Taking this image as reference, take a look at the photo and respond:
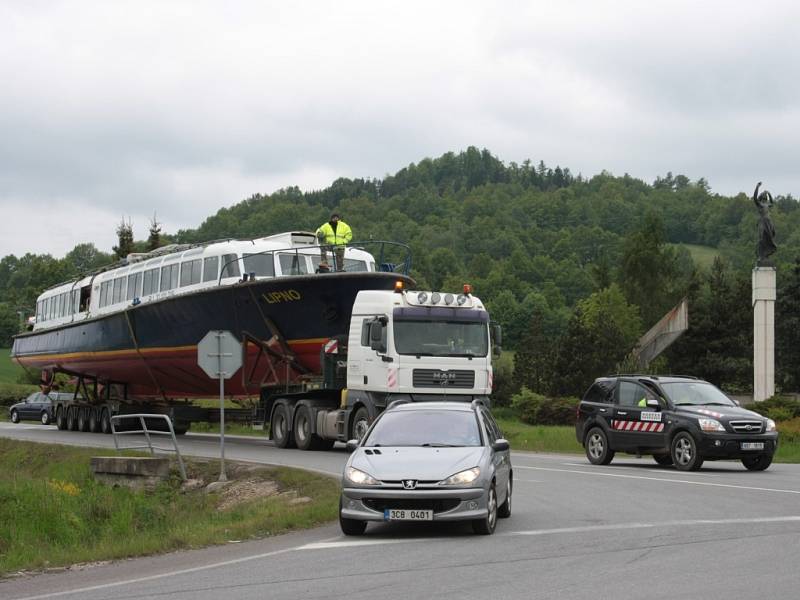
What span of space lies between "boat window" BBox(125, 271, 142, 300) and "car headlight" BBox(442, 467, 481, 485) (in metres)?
25.6

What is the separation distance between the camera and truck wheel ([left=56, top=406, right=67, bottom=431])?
4350 cm

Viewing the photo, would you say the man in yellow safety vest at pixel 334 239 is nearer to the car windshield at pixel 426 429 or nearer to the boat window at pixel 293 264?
the boat window at pixel 293 264

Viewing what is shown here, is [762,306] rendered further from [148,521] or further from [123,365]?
[148,521]

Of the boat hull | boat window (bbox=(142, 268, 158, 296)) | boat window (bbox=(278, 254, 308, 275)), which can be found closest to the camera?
the boat hull

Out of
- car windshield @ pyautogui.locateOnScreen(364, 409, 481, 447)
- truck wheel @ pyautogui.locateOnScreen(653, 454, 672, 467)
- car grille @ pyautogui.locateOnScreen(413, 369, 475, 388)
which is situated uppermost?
car grille @ pyautogui.locateOnScreen(413, 369, 475, 388)

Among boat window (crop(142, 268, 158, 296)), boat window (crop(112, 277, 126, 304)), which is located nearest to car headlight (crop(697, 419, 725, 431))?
boat window (crop(142, 268, 158, 296))

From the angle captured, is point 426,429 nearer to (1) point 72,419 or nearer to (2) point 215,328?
(2) point 215,328

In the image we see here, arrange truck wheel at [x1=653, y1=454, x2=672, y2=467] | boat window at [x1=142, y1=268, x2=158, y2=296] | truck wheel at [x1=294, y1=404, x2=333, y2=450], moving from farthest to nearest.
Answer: boat window at [x1=142, y1=268, x2=158, y2=296] < truck wheel at [x1=294, y1=404, x2=333, y2=450] < truck wheel at [x1=653, y1=454, x2=672, y2=467]

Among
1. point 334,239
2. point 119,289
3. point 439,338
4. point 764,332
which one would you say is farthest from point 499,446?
point 764,332

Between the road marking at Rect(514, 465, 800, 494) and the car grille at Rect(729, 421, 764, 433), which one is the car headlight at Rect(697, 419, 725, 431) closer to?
the car grille at Rect(729, 421, 764, 433)

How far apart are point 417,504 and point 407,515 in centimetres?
16

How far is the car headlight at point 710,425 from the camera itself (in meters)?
20.8

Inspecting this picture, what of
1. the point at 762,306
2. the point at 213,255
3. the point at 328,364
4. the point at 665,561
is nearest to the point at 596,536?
the point at 665,561

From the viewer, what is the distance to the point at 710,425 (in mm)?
20859
